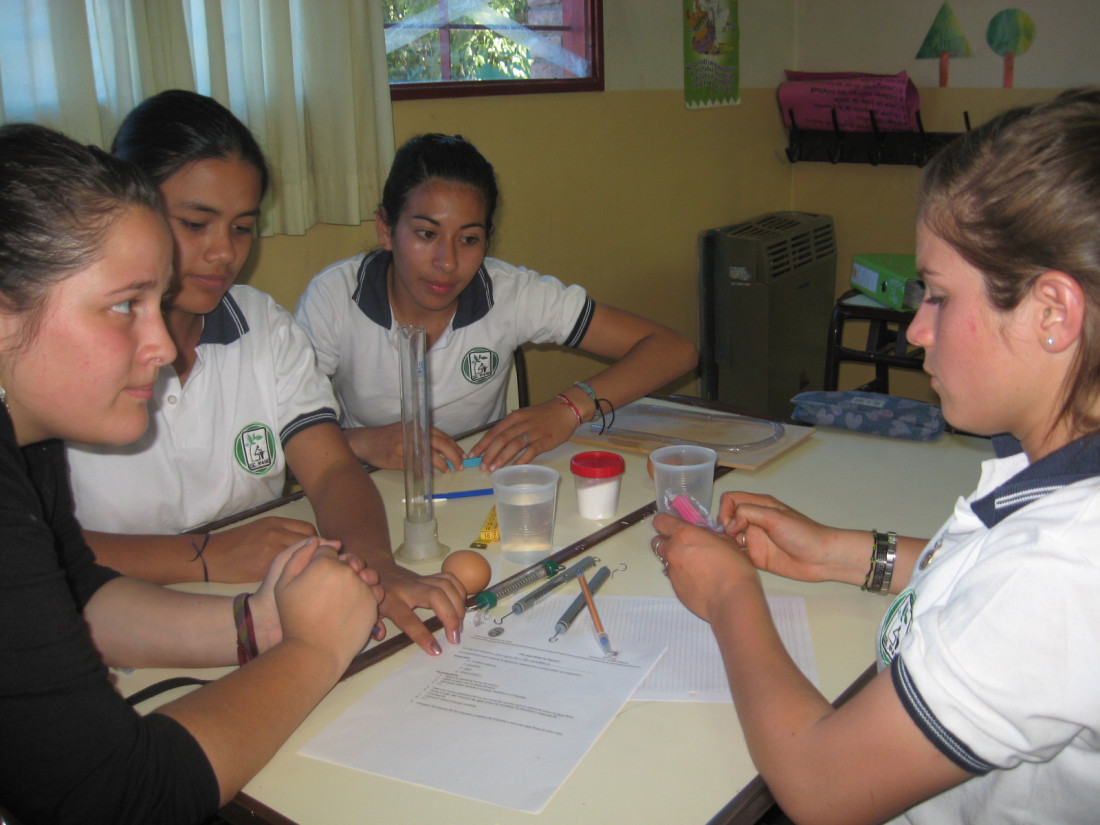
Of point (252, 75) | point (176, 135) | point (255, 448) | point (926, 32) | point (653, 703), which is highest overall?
point (926, 32)

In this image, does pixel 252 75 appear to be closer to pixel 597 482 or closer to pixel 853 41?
pixel 597 482

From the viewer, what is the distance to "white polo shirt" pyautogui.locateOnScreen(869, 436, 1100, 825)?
0.69 metres

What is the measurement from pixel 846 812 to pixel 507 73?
2.50 metres

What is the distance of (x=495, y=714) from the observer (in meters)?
0.90

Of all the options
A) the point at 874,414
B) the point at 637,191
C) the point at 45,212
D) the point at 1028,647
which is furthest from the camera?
the point at 637,191

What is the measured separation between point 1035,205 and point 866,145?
3.02m

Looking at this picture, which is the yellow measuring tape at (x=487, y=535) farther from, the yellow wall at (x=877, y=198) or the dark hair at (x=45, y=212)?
the yellow wall at (x=877, y=198)

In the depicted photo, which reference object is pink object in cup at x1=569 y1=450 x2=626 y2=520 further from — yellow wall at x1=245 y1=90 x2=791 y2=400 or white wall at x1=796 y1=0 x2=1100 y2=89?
white wall at x1=796 y1=0 x2=1100 y2=89

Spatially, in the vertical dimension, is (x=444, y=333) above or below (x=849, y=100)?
below

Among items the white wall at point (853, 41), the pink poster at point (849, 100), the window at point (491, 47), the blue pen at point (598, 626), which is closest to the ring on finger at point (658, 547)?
the blue pen at point (598, 626)

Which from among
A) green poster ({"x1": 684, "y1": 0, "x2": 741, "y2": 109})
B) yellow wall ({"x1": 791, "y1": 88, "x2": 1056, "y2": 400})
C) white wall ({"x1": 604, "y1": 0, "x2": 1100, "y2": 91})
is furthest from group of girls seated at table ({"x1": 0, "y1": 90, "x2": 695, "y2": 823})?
yellow wall ({"x1": 791, "y1": 88, "x2": 1056, "y2": 400})

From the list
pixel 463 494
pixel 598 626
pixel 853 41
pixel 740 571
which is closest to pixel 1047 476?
pixel 740 571

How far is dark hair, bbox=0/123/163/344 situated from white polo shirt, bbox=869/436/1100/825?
80 cm

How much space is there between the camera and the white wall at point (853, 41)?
9.99 feet
